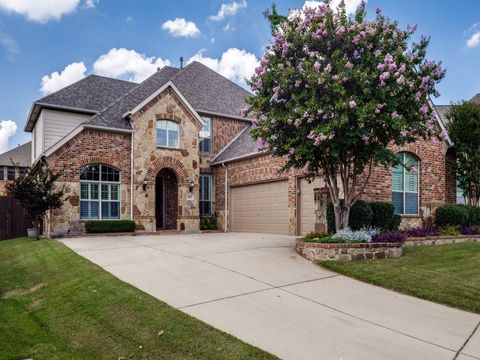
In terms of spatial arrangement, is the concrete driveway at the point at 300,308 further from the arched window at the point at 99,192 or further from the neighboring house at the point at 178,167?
the arched window at the point at 99,192

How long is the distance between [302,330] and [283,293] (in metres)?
1.67

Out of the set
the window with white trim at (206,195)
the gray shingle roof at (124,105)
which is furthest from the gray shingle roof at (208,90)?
the window with white trim at (206,195)

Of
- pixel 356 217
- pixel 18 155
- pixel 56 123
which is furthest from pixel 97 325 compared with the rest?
pixel 18 155

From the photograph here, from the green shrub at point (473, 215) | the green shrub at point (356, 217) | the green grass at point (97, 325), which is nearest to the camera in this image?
the green grass at point (97, 325)

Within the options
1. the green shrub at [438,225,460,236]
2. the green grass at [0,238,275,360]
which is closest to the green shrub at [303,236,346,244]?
the green grass at [0,238,275,360]

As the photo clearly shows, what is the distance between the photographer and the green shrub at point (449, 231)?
13.3m

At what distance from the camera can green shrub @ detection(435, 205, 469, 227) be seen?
14008 mm

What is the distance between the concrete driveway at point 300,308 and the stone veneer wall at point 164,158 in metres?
8.29

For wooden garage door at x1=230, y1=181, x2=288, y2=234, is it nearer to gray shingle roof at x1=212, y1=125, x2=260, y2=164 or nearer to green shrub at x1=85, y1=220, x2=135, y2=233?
gray shingle roof at x1=212, y1=125, x2=260, y2=164

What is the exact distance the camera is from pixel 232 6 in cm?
1527

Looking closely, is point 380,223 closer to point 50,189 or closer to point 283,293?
point 283,293

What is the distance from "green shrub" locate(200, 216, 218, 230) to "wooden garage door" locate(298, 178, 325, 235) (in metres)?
6.13

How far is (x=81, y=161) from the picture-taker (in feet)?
54.3

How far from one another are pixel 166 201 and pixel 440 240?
12658 mm
